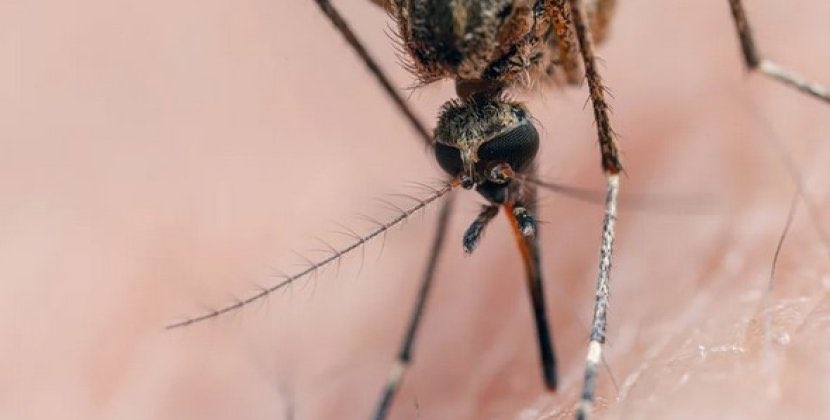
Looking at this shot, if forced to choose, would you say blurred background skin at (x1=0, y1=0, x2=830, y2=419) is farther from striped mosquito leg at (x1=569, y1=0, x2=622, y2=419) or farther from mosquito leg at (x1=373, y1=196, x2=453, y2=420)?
striped mosquito leg at (x1=569, y1=0, x2=622, y2=419)

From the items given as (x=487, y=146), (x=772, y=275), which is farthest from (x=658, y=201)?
(x=487, y=146)

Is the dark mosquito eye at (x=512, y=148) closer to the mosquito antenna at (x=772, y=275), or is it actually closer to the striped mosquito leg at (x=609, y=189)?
the striped mosquito leg at (x=609, y=189)

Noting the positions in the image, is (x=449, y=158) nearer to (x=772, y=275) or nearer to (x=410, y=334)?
(x=410, y=334)

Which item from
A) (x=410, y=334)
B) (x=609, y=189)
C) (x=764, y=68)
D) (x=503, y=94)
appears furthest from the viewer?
(x=410, y=334)

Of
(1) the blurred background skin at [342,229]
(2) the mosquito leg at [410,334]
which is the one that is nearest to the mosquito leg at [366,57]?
(1) the blurred background skin at [342,229]

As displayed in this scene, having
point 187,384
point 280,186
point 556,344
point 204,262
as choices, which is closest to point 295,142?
point 280,186

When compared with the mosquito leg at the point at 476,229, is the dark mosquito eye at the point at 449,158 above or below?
above
